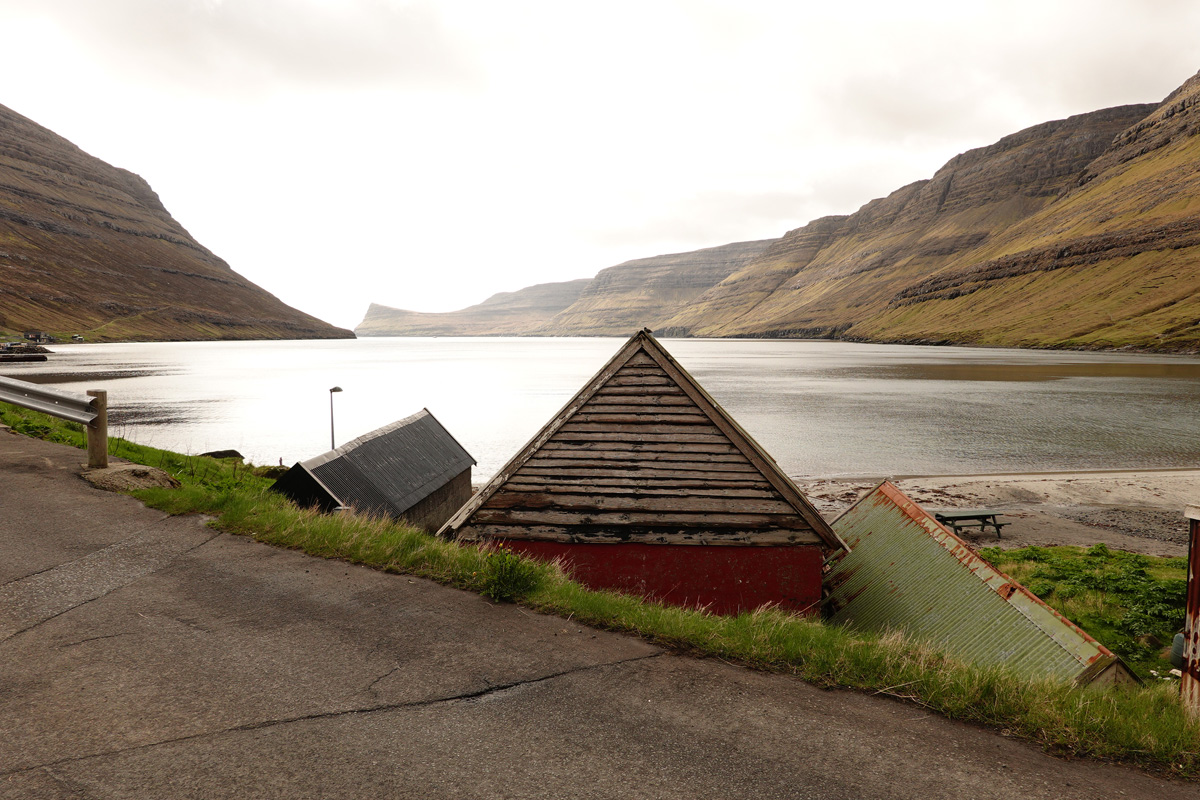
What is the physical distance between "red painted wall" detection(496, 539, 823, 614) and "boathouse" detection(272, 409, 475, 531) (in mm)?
6371

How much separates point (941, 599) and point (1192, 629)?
188 inches

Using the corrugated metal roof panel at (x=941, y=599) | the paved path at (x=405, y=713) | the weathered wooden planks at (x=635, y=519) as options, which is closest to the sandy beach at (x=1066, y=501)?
the corrugated metal roof panel at (x=941, y=599)

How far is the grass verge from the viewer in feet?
16.7

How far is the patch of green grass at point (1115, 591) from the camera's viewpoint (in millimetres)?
13148

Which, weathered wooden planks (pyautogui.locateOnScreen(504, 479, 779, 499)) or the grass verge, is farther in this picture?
weathered wooden planks (pyautogui.locateOnScreen(504, 479, 779, 499))

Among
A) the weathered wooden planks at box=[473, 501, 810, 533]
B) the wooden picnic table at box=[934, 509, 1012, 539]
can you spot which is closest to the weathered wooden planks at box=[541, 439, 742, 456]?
the weathered wooden planks at box=[473, 501, 810, 533]

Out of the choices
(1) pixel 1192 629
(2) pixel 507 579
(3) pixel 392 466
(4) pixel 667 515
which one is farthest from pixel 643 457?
(3) pixel 392 466

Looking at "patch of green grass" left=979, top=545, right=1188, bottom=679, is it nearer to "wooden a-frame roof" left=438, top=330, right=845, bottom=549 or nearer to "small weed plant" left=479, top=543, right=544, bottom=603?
"wooden a-frame roof" left=438, top=330, right=845, bottom=549

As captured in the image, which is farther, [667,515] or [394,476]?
[394,476]

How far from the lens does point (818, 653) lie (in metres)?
6.18

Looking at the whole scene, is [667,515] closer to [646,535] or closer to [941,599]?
[646,535]

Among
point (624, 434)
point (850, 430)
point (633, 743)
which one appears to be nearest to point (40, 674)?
point (633, 743)

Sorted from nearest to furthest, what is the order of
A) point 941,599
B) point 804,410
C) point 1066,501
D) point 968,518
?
1. point 941,599
2. point 968,518
3. point 1066,501
4. point 804,410

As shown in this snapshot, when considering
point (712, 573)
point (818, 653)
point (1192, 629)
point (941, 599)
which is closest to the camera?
point (818, 653)
